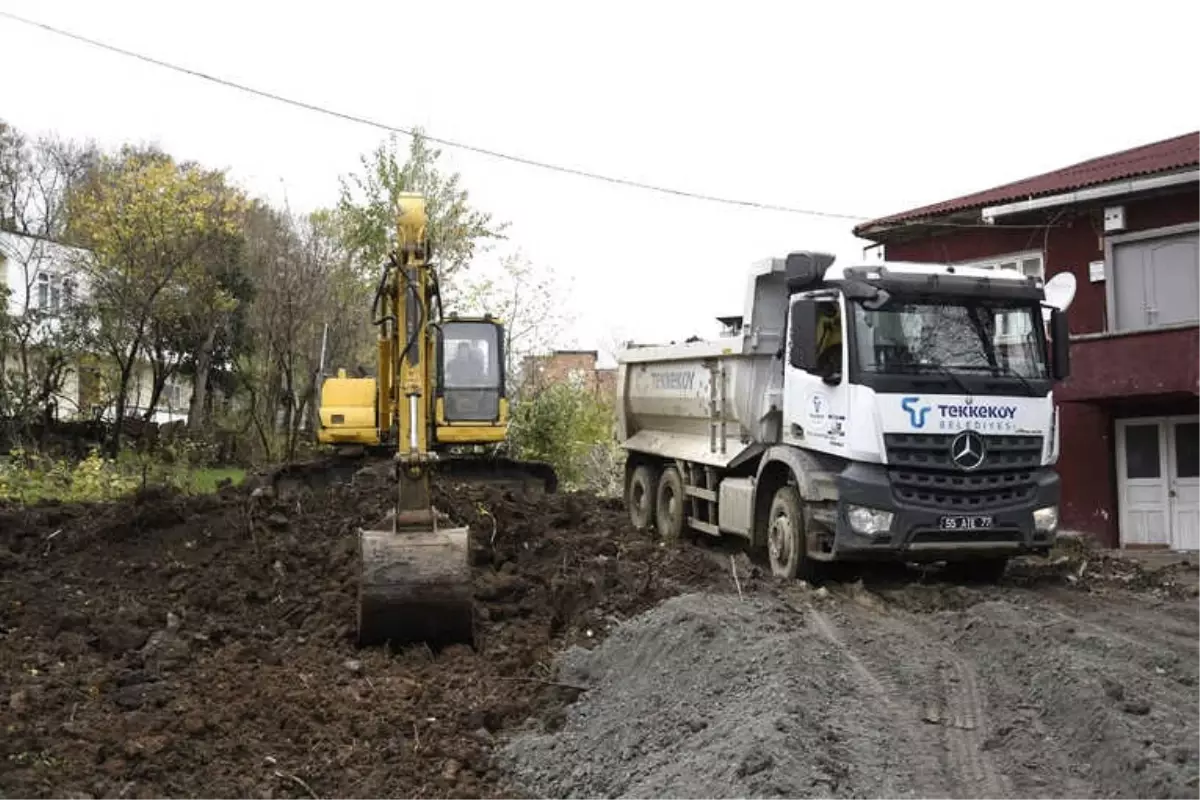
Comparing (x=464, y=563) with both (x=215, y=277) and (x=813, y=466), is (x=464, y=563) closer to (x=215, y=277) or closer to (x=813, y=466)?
(x=813, y=466)

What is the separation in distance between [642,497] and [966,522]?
588 cm

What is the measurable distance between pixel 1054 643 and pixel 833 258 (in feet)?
15.3

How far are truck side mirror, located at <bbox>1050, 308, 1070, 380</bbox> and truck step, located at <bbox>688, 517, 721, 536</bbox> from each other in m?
3.92

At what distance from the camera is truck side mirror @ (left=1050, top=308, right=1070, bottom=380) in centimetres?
1080

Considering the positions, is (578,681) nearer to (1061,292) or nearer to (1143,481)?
(1061,292)

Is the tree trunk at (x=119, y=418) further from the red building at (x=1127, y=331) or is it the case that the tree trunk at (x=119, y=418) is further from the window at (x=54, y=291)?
the red building at (x=1127, y=331)

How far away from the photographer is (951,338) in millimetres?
10539

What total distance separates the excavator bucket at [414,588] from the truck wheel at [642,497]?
674 centimetres

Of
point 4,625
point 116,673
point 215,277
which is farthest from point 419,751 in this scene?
point 215,277

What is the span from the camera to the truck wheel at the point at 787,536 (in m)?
10.8

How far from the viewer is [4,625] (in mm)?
9070

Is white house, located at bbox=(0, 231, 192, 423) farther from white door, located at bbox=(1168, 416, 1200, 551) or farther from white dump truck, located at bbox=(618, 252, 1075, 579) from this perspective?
white door, located at bbox=(1168, 416, 1200, 551)

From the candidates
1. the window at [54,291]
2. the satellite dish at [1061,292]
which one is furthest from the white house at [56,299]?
the satellite dish at [1061,292]

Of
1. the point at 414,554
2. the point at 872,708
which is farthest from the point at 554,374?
the point at 872,708
